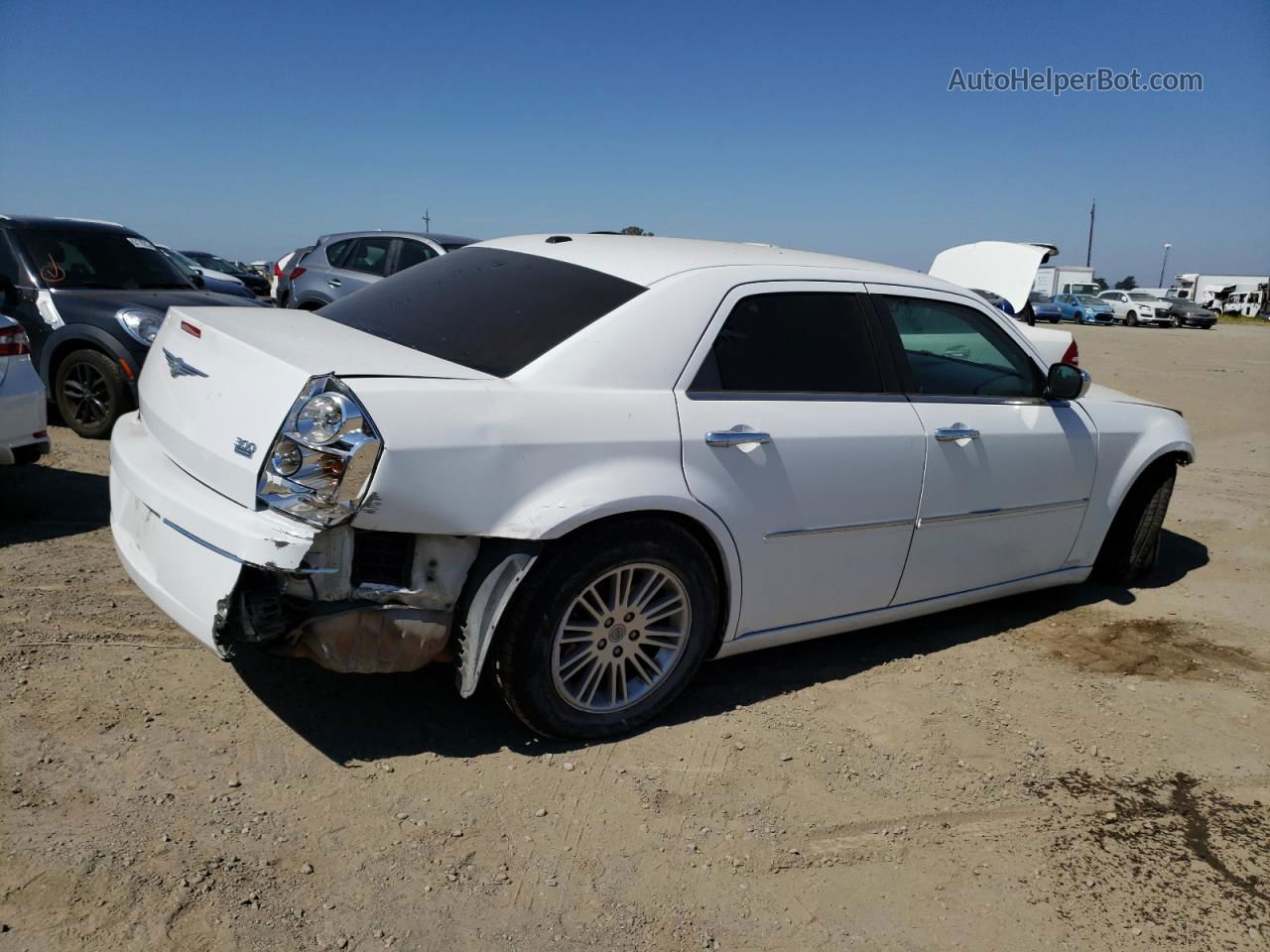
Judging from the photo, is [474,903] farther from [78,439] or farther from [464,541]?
[78,439]

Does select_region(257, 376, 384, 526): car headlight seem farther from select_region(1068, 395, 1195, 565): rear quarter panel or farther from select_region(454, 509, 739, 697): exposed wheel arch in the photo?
select_region(1068, 395, 1195, 565): rear quarter panel

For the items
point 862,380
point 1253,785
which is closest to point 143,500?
point 862,380

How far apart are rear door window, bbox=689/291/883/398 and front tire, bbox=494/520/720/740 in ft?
2.01

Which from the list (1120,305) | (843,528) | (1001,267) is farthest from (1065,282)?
(843,528)

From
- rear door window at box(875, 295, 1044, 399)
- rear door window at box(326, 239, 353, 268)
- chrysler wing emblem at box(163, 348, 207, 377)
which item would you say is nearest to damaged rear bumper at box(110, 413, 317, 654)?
chrysler wing emblem at box(163, 348, 207, 377)

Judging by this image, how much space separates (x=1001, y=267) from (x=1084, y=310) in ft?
124

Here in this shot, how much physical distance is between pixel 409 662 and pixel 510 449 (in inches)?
27.8

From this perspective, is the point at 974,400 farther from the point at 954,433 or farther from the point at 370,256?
the point at 370,256

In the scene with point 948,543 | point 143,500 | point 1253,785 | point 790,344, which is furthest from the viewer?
point 948,543

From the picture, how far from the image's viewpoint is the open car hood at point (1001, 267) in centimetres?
927

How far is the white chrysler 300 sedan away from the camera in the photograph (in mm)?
2854

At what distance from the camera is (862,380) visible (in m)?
3.92

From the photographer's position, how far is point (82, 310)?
7.44 m

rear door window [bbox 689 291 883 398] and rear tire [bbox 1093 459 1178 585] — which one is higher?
rear door window [bbox 689 291 883 398]
